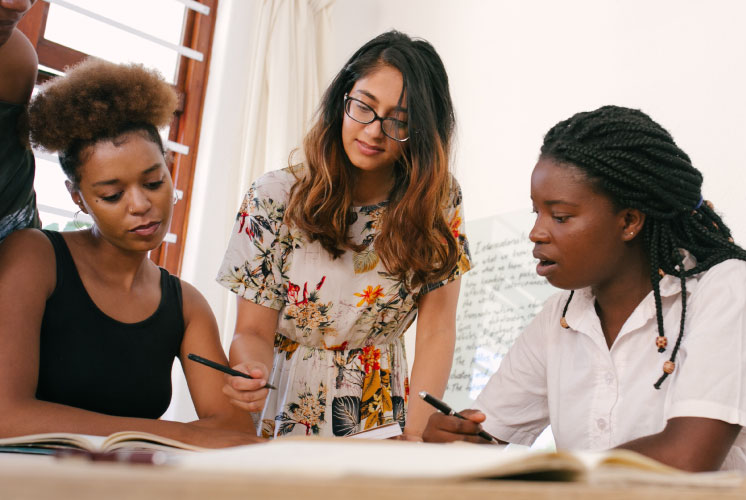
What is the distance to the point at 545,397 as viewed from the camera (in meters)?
1.27

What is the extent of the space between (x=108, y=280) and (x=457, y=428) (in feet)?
2.24

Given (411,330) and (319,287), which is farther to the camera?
(411,330)

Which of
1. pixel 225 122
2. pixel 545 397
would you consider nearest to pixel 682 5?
pixel 545 397

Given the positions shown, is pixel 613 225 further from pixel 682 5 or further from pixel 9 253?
pixel 682 5

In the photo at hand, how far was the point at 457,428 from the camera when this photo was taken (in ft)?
3.32

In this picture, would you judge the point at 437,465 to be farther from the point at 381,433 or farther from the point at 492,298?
the point at 492,298

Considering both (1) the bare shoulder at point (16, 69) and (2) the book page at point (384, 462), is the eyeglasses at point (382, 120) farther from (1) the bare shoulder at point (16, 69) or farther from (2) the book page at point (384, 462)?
(2) the book page at point (384, 462)

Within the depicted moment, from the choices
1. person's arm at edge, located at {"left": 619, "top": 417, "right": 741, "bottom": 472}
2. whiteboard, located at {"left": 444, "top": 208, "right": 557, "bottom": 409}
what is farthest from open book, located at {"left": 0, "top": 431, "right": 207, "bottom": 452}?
whiteboard, located at {"left": 444, "top": 208, "right": 557, "bottom": 409}

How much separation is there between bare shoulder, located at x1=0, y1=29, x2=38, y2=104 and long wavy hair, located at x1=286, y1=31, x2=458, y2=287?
1.69 ft

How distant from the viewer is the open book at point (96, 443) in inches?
28.5

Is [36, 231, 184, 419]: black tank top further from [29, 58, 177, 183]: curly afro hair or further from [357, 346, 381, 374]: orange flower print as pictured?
[357, 346, 381, 374]: orange flower print

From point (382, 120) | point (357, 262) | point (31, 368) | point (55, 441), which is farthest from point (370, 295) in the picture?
point (55, 441)

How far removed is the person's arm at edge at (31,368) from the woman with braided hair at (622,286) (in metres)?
0.38

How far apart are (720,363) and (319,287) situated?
0.73 m
